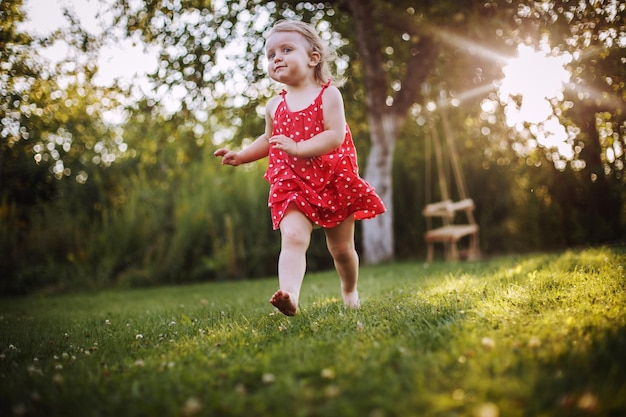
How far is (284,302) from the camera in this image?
2.48m

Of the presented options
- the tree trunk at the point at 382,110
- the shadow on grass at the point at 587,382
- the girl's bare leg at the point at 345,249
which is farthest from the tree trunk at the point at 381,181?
the shadow on grass at the point at 587,382

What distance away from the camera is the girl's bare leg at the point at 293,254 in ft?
8.55

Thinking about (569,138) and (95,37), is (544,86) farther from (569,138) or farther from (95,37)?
(95,37)

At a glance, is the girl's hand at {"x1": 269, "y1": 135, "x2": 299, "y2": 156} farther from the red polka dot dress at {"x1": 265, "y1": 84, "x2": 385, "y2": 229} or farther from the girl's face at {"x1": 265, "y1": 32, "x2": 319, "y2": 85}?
the girl's face at {"x1": 265, "y1": 32, "x2": 319, "y2": 85}

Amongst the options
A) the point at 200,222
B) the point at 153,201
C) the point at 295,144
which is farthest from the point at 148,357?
the point at 153,201

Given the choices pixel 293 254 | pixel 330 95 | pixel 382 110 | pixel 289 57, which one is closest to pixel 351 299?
pixel 293 254

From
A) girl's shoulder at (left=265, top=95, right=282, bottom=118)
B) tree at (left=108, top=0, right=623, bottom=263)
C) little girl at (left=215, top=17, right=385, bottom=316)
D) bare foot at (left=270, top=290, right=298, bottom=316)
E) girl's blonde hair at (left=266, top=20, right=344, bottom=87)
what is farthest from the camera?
tree at (left=108, top=0, right=623, bottom=263)

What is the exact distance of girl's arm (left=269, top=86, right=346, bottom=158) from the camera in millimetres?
2670

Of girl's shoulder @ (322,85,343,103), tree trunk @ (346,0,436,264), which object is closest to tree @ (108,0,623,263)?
tree trunk @ (346,0,436,264)

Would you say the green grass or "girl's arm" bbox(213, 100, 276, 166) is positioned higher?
"girl's arm" bbox(213, 100, 276, 166)

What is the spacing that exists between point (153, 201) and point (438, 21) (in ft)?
19.8

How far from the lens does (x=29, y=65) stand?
4.45 metres

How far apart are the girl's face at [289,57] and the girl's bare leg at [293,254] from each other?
85 cm

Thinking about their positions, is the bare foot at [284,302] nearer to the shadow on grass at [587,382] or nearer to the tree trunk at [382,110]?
the shadow on grass at [587,382]
